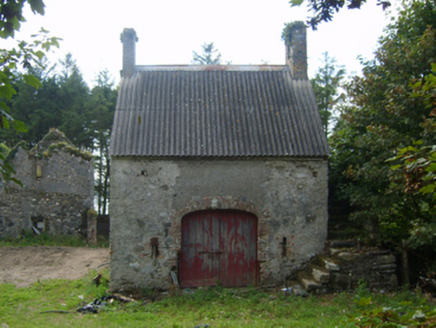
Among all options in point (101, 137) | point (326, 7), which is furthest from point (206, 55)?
point (326, 7)

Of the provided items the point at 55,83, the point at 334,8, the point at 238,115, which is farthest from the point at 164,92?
the point at 55,83

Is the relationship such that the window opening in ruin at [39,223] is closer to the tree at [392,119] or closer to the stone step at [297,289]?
the stone step at [297,289]

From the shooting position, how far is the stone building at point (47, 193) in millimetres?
17438

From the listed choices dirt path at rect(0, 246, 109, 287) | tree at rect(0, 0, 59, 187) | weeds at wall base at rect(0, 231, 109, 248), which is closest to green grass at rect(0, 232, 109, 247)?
weeds at wall base at rect(0, 231, 109, 248)

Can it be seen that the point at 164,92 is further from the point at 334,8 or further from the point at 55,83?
the point at 55,83

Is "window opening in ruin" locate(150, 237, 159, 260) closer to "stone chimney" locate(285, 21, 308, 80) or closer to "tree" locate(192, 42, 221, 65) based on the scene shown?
"stone chimney" locate(285, 21, 308, 80)

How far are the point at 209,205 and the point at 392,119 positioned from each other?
465 centimetres

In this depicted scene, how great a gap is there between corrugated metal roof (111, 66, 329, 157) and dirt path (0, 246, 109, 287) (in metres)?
4.96

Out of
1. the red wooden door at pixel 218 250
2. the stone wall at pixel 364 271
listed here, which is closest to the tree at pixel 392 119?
the stone wall at pixel 364 271

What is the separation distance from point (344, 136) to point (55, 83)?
2568 cm

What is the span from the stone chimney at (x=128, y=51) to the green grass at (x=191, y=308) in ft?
19.6

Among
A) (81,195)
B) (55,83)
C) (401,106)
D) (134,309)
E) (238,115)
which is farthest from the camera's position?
(55,83)

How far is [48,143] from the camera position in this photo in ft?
61.4

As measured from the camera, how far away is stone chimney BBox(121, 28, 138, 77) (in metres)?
11.8
